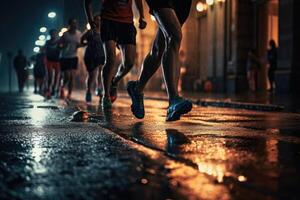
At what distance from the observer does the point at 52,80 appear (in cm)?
1634

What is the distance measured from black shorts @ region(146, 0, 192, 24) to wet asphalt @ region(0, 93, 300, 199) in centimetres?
146

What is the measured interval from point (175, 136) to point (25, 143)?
1078mm

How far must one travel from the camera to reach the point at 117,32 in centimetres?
763

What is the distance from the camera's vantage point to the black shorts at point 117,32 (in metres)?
7.63

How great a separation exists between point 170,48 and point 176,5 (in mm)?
509

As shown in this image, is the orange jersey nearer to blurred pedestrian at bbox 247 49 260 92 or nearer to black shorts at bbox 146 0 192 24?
black shorts at bbox 146 0 192 24

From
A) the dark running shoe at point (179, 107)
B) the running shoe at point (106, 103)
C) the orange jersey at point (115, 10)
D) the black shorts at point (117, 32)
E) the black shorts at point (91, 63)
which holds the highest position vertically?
the orange jersey at point (115, 10)

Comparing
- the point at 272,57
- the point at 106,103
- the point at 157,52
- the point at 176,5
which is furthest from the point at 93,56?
the point at 272,57

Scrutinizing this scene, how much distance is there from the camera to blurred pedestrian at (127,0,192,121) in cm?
503

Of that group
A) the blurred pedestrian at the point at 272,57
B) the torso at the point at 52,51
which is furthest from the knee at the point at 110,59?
the blurred pedestrian at the point at 272,57

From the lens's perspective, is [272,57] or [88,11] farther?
[272,57]

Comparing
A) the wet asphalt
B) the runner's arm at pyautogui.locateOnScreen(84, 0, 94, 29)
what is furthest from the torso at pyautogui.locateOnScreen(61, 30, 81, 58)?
the wet asphalt

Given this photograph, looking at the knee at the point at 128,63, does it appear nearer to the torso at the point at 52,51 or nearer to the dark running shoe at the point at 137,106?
the dark running shoe at the point at 137,106

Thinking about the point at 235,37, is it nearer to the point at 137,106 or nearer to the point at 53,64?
the point at 53,64
